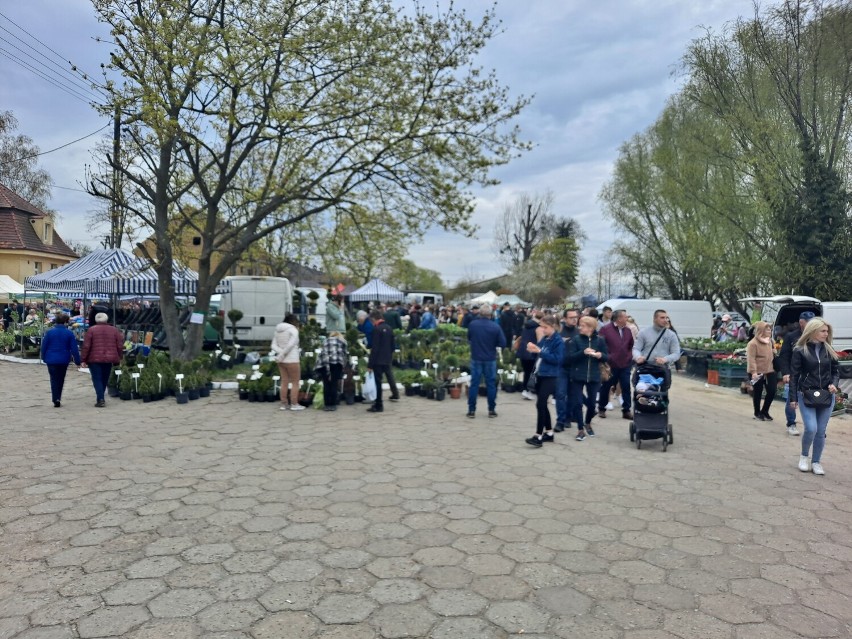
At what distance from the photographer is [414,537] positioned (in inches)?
169

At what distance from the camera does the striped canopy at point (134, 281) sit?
14383 mm

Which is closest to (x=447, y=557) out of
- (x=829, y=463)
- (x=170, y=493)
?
(x=170, y=493)

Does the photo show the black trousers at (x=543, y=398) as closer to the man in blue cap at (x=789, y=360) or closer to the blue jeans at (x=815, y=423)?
the blue jeans at (x=815, y=423)

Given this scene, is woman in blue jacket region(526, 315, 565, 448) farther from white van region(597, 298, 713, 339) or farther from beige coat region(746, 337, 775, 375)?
white van region(597, 298, 713, 339)

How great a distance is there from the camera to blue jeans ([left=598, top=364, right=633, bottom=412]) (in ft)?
28.5

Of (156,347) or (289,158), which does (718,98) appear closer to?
(289,158)

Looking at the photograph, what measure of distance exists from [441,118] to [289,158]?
5696 mm

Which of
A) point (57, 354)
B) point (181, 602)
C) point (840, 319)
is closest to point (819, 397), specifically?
point (181, 602)

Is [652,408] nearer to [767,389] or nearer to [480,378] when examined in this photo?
[480,378]

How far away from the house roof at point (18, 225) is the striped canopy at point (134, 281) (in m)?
24.5

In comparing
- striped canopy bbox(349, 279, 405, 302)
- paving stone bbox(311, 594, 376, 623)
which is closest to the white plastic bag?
paving stone bbox(311, 594, 376, 623)

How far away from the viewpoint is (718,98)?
21.0m

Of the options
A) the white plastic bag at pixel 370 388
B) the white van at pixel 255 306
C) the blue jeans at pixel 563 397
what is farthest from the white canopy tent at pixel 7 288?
the blue jeans at pixel 563 397

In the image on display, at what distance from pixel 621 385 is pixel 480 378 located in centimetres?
220
